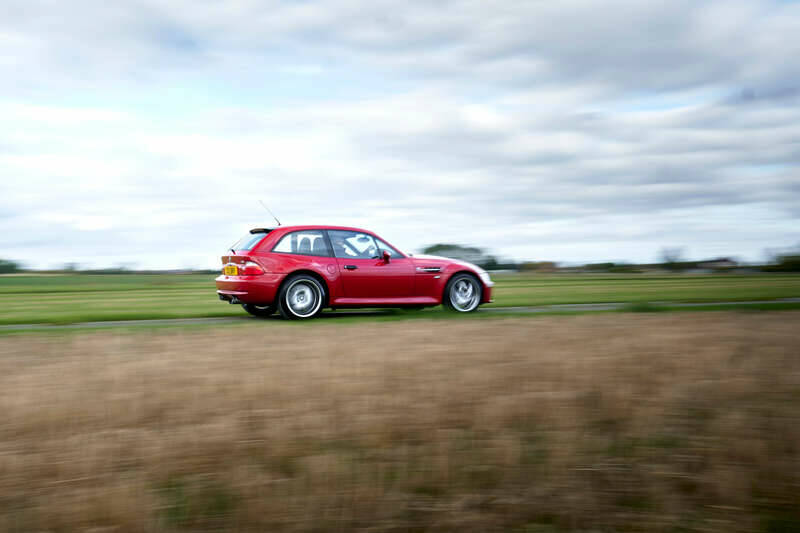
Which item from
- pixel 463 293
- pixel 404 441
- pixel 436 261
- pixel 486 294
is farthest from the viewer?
pixel 486 294

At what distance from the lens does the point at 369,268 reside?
11852 mm

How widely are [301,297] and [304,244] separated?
89cm

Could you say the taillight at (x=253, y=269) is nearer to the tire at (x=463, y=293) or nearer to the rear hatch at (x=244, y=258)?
the rear hatch at (x=244, y=258)

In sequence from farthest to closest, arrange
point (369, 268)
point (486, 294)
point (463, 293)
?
point (486, 294)
point (463, 293)
point (369, 268)

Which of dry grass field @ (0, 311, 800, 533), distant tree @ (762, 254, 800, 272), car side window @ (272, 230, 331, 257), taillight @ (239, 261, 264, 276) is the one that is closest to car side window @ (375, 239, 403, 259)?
car side window @ (272, 230, 331, 257)

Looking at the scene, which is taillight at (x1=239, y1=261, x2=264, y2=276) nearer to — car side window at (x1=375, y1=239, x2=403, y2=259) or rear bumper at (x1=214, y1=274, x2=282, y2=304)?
rear bumper at (x1=214, y1=274, x2=282, y2=304)

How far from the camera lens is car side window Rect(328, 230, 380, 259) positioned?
1180 cm

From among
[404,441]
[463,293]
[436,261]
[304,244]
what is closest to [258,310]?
[304,244]

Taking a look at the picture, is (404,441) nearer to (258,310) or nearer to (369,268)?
(369,268)

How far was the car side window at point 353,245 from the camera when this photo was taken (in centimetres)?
1180

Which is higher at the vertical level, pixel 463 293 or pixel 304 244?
pixel 304 244

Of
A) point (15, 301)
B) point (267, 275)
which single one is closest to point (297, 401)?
point (267, 275)

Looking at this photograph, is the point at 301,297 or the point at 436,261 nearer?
the point at 301,297

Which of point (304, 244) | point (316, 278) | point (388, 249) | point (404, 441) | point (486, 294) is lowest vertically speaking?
point (404, 441)
